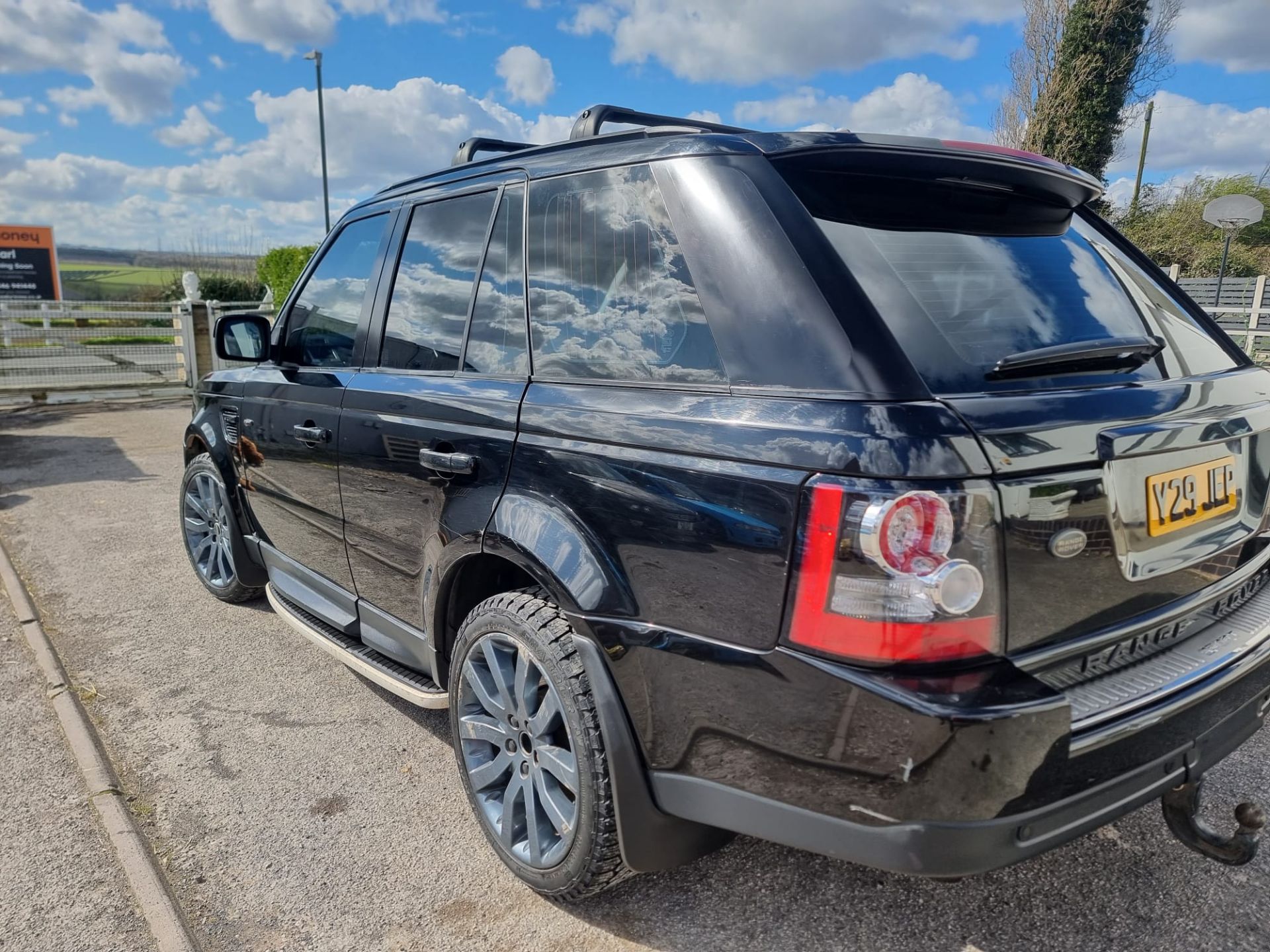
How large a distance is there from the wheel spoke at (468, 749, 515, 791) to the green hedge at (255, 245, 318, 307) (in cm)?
2160

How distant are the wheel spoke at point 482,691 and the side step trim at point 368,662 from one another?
192 millimetres

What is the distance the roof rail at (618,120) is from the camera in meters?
2.44

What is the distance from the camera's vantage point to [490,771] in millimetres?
2408

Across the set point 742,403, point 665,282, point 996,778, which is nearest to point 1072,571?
point 996,778

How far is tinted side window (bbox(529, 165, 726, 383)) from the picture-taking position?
6.44 feet

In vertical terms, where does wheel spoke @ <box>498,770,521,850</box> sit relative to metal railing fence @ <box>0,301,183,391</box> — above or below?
below

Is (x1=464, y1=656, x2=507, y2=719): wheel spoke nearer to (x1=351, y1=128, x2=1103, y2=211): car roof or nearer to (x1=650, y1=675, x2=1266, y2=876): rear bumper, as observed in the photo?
(x1=650, y1=675, x2=1266, y2=876): rear bumper

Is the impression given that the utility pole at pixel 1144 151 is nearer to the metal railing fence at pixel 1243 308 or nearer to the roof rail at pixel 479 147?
the metal railing fence at pixel 1243 308

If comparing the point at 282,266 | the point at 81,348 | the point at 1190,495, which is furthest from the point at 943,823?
the point at 282,266

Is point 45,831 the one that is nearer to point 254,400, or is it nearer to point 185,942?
point 185,942

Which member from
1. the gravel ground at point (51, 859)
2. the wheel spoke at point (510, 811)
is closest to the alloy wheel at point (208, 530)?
the gravel ground at point (51, 859)

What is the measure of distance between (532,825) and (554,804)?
0.38 ft

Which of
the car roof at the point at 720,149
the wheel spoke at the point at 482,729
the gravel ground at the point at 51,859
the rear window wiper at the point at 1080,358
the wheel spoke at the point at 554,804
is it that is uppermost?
the car roof at the point at 720,149

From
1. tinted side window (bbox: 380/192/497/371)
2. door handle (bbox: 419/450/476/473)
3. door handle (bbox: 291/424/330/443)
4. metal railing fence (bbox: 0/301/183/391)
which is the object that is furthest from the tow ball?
metal railing fence (bbox: 0/301/183/391)
